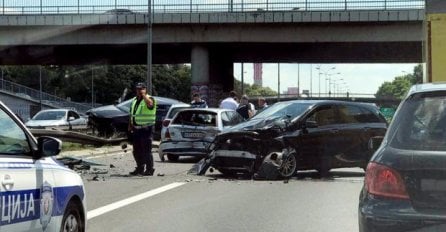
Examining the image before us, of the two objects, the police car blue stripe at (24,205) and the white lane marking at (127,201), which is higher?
the police car blue stripe at (24,205)

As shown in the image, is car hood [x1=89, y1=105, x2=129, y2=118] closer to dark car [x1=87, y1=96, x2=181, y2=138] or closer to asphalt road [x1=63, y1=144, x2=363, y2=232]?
dark car [x1=87, y1=96, x2=181, y2=138]

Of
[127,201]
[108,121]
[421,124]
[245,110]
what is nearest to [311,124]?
[127,201]

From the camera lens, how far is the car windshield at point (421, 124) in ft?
15.2

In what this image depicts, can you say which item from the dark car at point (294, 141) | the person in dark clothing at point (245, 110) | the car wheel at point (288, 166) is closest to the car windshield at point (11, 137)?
the dark car at point (294, 141)

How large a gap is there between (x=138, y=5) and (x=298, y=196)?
33.8 meters

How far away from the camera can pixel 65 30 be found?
143 ft

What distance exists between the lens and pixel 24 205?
15.9 feet

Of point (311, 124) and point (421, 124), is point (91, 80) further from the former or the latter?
point (421, 124)

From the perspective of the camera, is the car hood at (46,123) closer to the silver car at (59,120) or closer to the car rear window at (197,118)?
the silver car at (59,120)

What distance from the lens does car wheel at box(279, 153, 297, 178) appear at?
42.3 ft

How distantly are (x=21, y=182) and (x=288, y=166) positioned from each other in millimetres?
8632

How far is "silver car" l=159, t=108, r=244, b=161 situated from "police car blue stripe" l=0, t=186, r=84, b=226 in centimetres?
1116

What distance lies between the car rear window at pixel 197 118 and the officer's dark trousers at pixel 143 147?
3.54 m

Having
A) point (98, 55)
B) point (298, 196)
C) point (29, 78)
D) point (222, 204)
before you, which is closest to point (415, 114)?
point (222, 204)
